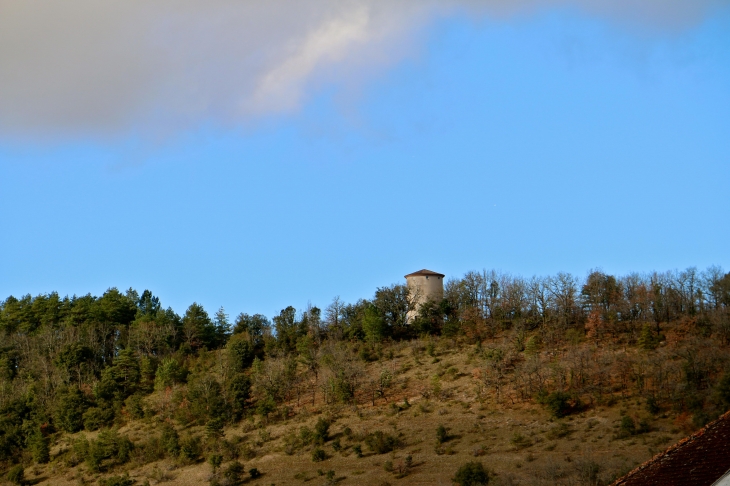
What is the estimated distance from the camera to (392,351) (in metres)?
69.4

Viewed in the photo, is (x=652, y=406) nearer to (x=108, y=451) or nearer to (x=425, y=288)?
(x=425, y=288)

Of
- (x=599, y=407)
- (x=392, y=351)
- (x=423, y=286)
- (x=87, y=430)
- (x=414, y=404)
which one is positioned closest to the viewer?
(x=599, y=407)

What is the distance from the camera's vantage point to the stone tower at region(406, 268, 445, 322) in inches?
3123

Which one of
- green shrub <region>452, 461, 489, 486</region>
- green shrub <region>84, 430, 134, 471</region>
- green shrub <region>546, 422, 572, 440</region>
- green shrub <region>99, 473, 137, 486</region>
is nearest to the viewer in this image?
green shrub <region>452, 461, 489, 486</region>

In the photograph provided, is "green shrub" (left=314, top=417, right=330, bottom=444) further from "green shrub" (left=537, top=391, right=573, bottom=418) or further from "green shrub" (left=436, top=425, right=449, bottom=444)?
"green shrub" (left=537, top=391, right=573, bottom=418)

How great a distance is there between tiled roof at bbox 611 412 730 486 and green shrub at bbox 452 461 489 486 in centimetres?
2628

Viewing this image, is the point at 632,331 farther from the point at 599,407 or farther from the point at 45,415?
the point at 45,415

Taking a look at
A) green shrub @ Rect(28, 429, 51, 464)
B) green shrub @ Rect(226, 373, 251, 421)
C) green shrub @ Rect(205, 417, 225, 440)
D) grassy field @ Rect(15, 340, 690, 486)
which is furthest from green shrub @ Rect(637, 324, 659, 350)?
green shrub @ Rect(28, 429, 51, 464)

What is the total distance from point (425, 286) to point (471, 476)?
42.0 meters

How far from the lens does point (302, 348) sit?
2751 inches

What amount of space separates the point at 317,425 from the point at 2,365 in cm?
3729

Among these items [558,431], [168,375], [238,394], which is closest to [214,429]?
[238,394]

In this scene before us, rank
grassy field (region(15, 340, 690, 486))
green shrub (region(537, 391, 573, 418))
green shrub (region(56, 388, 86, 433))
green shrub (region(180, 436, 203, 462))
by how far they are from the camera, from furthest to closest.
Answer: green shrub (region(56, 388, 86, 433))
green shrub (region(180, 436, 203, 462))
green shrub (region(537, 391, 573, 418))
grassy field (region(15, 340, 690, 486))

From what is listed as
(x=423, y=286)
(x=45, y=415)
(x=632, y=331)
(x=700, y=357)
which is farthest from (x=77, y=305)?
(x=700, y=357)
